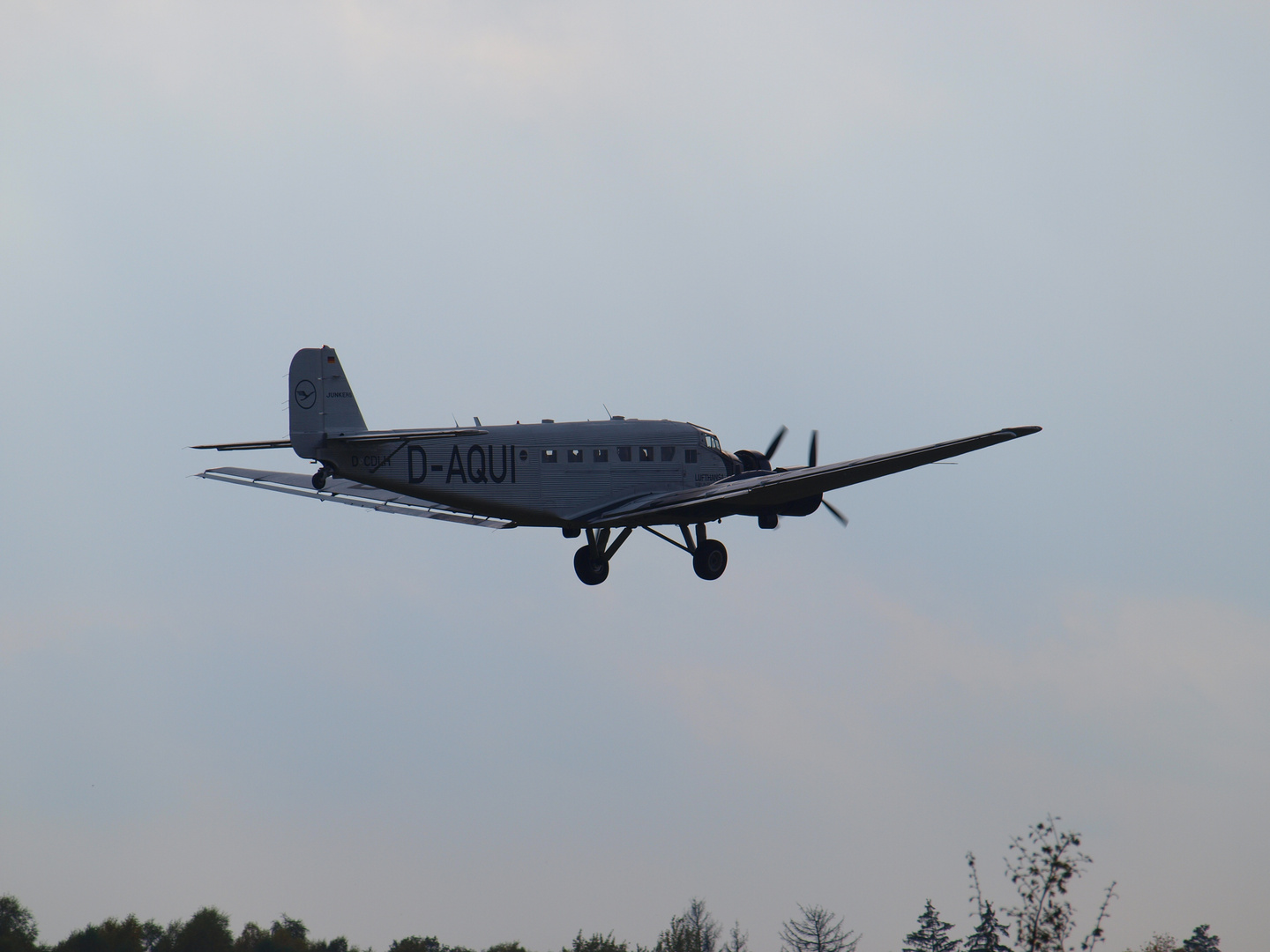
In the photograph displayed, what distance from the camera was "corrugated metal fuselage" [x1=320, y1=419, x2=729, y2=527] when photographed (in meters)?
31.6

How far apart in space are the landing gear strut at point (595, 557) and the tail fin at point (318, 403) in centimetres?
791

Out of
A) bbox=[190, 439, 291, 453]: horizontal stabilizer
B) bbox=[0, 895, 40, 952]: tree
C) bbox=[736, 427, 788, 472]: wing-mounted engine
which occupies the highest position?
bbox=[736, 427, 788, 472]: wing-mounted engine

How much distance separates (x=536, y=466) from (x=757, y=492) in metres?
5.96

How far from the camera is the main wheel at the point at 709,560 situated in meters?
35.8

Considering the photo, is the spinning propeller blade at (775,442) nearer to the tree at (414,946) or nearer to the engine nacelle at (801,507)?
the engine nacelle at (801,507)

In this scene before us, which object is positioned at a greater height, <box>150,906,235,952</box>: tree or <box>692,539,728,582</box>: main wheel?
<box>692,539,728,582</box>: main wheel

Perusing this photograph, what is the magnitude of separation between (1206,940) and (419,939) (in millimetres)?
37018

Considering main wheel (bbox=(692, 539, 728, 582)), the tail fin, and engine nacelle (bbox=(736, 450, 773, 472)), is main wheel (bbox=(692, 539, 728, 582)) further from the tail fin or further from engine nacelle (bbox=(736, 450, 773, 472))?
the tail fin

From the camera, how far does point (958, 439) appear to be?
31062 mm

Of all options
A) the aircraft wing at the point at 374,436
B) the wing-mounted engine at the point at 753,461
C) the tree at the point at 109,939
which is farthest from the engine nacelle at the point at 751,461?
the tree at the point at 109,939

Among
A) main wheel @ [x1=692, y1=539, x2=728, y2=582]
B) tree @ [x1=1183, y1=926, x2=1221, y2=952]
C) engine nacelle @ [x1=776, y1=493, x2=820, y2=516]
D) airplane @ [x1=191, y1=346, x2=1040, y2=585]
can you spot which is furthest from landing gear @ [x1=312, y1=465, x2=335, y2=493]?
tree @ [x1=1183, y1=926, x2=1221, y2=952]

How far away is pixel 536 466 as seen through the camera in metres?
33.0

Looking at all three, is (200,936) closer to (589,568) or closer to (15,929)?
(15,929)

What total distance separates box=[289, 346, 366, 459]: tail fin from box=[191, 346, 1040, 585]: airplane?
0.03 meters
